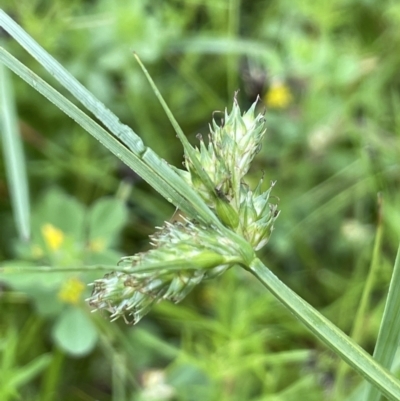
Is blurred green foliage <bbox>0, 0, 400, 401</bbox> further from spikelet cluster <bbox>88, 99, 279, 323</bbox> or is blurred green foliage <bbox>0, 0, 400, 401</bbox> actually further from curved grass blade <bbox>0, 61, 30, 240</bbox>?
spikelet cluster <bbox>88, 99, 279, 323</bbox>

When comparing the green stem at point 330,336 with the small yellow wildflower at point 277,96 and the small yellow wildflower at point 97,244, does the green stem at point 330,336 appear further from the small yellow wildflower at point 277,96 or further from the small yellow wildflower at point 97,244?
the small yellow wildflower at point 277,96

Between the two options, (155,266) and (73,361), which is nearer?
(155,266)

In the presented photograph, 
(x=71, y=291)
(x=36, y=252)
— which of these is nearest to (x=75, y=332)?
(x=71, y=291)

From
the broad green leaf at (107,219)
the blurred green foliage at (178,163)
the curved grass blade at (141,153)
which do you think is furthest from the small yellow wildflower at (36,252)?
the curved grass blade at (141,153)

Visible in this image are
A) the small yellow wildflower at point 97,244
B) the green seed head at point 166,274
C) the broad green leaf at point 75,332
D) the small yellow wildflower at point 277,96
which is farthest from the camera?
the small yellow wildflower at point 277,96

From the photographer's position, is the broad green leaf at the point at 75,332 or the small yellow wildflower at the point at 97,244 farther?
the small yellow wildflower at the point at 97,244

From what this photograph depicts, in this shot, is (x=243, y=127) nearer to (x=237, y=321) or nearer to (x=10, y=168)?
(x=237, y=321)

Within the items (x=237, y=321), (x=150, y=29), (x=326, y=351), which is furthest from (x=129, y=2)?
(x=326, y=351)
